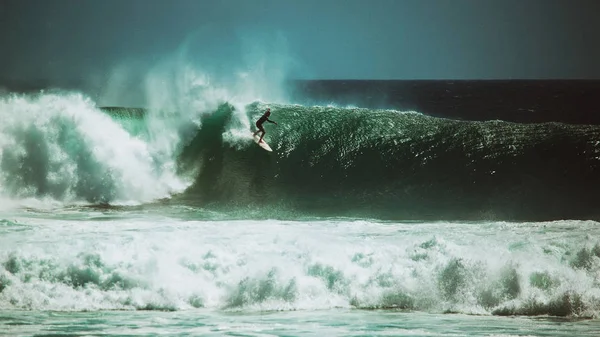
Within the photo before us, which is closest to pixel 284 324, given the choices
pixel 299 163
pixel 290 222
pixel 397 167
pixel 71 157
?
pixel 290 222

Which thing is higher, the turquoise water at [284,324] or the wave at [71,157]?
the wave at [71,157]

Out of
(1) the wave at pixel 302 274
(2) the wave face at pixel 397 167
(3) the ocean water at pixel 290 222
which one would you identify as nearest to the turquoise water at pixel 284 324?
(3) the ocean water at pixel 290 222

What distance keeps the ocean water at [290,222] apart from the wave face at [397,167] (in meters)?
0.04

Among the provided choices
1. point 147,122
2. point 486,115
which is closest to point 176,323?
point 147,122

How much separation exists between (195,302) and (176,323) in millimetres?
816

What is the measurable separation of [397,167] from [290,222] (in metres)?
4.04

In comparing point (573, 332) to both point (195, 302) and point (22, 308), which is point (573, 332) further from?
point (22, 308)

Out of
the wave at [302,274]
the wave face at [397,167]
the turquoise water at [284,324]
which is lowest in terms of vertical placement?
the turquoise water at [284,324]

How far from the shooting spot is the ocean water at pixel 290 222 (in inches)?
352

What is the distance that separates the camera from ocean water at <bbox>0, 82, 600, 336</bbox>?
895 cm

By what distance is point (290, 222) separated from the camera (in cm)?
1242

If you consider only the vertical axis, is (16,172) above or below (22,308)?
above

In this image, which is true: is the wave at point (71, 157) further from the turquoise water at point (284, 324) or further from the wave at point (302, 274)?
the turquoise water at point (284, 324)

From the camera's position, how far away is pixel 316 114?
18188 millimetres
